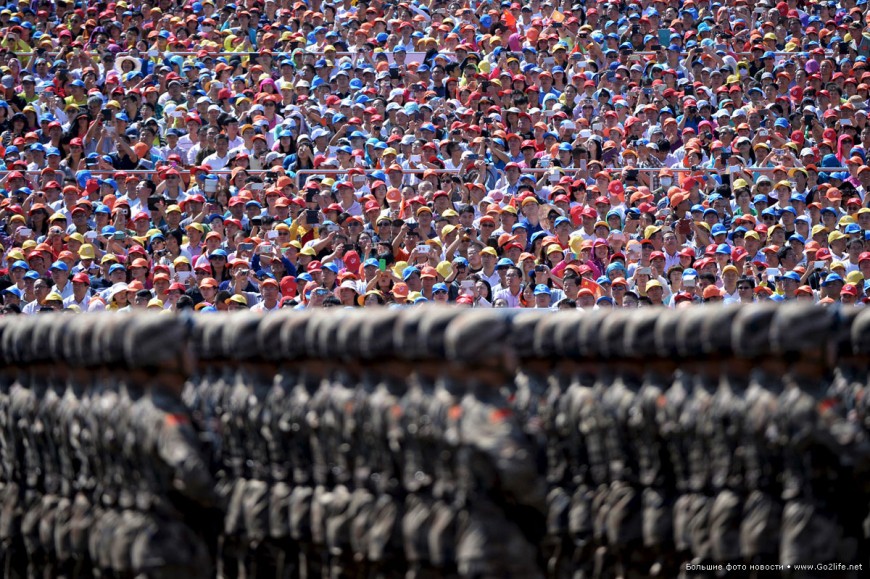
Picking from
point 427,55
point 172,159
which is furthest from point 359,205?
point 427,55

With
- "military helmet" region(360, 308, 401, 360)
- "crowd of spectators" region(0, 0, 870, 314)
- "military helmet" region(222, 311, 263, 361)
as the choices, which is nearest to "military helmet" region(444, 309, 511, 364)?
"military helmet" region(360, 308, 401, 360)

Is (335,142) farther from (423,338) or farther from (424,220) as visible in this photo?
(423,338)

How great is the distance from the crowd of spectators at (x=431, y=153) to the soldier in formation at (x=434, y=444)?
14.5 ft

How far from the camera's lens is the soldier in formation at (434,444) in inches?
266

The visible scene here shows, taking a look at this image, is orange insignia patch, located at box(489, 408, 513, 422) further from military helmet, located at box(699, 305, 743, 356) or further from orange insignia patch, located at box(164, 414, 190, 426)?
orange insignia patch, located at box(164, 414, 190, 426)

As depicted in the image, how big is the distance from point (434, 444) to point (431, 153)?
9.07 meters

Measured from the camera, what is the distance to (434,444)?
22.5 ft

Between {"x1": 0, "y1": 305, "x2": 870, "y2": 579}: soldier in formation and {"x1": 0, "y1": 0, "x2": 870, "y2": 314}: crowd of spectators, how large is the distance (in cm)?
443

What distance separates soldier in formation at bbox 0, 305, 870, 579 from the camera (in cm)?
676

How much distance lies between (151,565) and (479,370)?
5.90 ft

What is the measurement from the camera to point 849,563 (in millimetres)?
7008

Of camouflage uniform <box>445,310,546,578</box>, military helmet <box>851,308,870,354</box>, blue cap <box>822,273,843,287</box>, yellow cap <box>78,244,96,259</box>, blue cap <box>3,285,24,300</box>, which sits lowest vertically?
camouflage uniform <box>445,310,546,578</box>

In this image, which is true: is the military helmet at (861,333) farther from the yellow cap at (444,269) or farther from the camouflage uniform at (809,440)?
the yellow cap at (444,269)

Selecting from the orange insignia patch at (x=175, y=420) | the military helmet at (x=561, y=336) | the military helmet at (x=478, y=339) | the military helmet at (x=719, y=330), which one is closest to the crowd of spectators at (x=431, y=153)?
the military helmet at (x=561, y=336)
